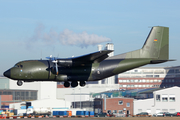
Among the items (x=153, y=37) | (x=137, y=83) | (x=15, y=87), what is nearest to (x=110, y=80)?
(x=137, y=83)

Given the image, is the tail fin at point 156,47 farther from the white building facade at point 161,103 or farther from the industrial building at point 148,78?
the industrial building at point 148,78

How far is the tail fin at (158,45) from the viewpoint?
42.4 metres

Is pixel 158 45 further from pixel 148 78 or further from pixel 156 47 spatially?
pixel 148 78

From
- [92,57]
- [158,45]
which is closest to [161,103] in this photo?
[158,45]

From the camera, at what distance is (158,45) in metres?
42.6

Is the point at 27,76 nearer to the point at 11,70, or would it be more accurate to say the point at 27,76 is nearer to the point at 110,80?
the point at 11,70

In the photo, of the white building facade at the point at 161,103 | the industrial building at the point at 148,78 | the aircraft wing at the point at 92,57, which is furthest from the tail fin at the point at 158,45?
the industrial building at the point at 148,78

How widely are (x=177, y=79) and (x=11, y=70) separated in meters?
136

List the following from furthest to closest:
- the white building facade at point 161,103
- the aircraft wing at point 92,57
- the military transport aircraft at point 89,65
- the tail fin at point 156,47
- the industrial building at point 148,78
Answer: the industrial building at point 148,78 < the white building facade at point 161,103 < the tail fin at point 156,47 < the military transport aircraft at point 89,65 < the aircraft wing at point 92,57

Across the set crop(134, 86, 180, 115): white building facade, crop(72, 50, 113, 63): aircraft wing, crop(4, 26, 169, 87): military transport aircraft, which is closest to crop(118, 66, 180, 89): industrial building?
crop(134, 86, 180, 115): white building facade

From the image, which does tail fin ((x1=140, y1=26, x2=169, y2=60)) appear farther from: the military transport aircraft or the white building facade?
the white building facade

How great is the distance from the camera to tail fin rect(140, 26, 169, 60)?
1670 inches

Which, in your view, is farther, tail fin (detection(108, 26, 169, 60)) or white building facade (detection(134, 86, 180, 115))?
white building facade (detection(134, 86, 180, 115))

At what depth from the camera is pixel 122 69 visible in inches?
1610
